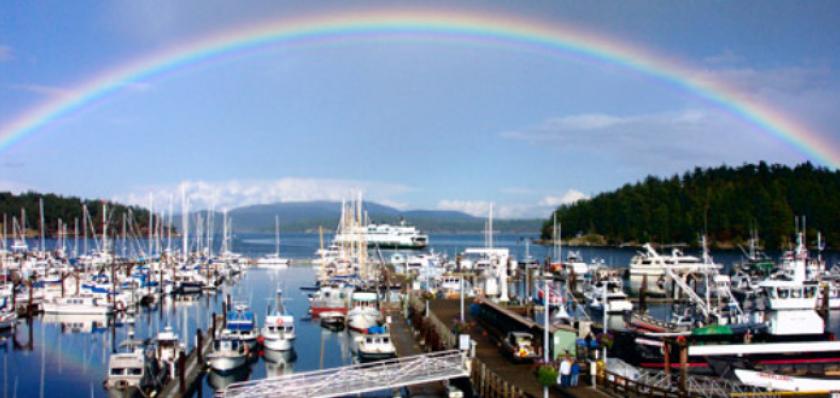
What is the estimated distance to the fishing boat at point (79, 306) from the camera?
245 ft

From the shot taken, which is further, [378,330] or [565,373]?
[378,330]

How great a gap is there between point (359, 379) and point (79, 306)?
158ft

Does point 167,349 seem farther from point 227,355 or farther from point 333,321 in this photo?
point 333,321

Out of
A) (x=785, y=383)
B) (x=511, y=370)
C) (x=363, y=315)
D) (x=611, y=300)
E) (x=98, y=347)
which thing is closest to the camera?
(x=785, y=383)

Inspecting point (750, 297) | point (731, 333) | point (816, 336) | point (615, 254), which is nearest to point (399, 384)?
point (731, 333)

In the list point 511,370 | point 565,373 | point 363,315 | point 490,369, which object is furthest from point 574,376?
point 363,315

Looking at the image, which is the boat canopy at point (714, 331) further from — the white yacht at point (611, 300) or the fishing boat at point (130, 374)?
the white yacht at point (611, 300)

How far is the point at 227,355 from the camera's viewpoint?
4600cm

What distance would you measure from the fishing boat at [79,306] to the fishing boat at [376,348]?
35.2 metres

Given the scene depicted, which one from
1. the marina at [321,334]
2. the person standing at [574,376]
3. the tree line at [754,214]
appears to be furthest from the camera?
the tree line at [754,214]

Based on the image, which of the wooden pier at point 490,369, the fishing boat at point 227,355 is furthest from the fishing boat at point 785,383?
the fishing boat at point 227,355

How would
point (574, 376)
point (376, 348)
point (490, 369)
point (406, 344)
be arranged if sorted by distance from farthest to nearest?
point (406, 344)
point (376, 348)
point (490, 369)
point (574, 376)

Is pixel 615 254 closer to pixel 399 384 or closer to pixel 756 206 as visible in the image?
pixel 756 206

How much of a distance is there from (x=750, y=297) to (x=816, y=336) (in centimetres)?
3841
